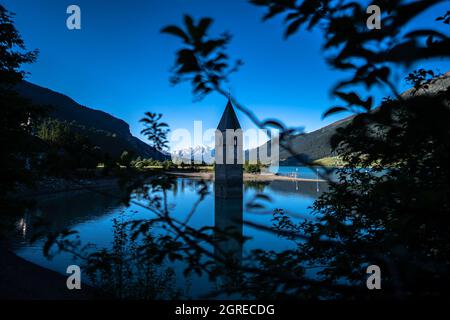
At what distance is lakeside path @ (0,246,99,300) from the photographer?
27.0 feet

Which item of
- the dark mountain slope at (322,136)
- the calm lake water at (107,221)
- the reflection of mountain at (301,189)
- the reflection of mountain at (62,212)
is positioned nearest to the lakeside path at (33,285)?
the calm lake water at (107,221)

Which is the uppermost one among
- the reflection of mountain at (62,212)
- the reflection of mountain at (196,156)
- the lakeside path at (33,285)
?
the reflection of mountain at (196,156)

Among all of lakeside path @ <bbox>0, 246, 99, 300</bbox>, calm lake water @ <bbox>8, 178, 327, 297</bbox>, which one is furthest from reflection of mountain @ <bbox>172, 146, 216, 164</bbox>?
lakeside path @ <bbox>0, 246, 99, 300</bbox>

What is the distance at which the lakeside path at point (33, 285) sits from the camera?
822cm

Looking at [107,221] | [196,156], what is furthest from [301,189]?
[196,156]

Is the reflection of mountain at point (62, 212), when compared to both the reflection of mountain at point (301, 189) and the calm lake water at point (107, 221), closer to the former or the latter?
the calm lake water at point (107, 221)

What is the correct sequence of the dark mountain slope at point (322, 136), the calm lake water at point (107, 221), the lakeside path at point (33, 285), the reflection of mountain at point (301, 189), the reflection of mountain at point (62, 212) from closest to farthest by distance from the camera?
the dark mountain slope at point (322, 136) → the calm lake water at point (107, 221) → the lakeside path at point (33, 285) → the reflection of mountain at point (62, 212) → the reflection of mountain at point (301, 189)

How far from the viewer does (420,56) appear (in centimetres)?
114

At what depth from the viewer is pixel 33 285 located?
9156mm

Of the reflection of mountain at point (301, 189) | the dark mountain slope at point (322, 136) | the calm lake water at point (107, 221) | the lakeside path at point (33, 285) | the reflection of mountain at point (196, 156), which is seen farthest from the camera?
the reflection of mountain at point (301, 189)

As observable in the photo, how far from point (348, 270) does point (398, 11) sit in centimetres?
305

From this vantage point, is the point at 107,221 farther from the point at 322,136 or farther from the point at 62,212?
the point at 322,136

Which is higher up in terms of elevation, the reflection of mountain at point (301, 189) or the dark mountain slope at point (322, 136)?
the dark mountain slope at point (322, 136)
